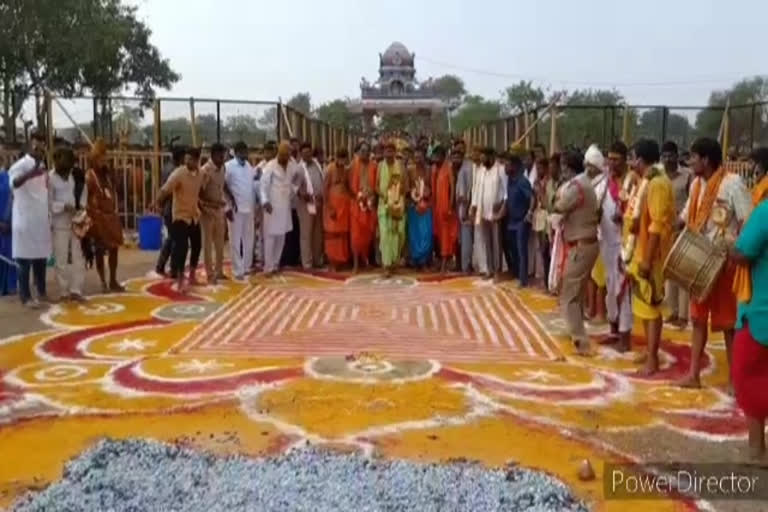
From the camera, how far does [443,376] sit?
6582mm

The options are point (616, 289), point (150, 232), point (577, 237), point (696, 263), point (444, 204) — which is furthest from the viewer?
point (150, 232)

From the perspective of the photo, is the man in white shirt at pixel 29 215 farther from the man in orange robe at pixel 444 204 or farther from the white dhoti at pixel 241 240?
the man in orange robe at pixel 444 204

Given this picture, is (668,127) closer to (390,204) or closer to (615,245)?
(390,204)

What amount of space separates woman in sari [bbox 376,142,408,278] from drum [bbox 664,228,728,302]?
649 cm

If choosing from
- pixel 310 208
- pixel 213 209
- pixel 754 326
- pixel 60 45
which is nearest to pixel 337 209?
pixel 310 208

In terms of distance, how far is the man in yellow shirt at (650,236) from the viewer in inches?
251

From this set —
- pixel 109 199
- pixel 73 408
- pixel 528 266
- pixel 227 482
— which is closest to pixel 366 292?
pixel 528 266

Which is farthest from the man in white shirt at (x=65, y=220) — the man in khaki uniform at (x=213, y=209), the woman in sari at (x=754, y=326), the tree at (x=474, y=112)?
the tree at (x=474, y=112)

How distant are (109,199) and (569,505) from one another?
292 inches

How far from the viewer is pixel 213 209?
1098 centimetres

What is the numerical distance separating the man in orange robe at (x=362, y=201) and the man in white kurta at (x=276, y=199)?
859 millimetres

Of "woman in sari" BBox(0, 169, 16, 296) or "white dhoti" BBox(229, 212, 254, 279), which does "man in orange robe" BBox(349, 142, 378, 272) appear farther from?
"woman in sari" BBox(0, 169, 16, 296)

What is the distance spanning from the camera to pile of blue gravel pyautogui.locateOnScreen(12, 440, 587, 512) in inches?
150

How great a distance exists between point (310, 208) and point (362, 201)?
0.79 metres
